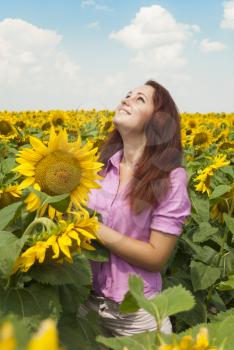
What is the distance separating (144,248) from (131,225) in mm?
139

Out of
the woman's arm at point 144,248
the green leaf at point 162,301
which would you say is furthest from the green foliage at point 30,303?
the green leaf at point 162,301

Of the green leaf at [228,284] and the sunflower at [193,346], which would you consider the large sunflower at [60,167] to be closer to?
the green leaf at [228,284]

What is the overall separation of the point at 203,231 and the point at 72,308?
1.48 m

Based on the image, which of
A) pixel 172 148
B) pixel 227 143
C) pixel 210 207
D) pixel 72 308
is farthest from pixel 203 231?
pixel 227 143

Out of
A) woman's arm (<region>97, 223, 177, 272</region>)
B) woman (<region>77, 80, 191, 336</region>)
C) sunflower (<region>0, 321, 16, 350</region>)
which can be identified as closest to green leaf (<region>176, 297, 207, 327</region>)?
woman (<region>77, 80, 191, 336</region>)

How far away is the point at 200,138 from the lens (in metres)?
5.64

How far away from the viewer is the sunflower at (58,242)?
4.31 feet

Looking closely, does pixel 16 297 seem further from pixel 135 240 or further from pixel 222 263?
pixel 222 263

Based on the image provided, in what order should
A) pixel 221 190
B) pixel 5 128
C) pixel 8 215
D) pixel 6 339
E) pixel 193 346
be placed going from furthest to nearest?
1. pixel 5 128
2. pixel 221 190
3. pixel 8 215
4. pixel 193 346
5. pixel 6 339

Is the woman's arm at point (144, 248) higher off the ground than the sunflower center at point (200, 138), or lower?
lower

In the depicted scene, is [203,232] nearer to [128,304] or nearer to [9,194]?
[9,194]

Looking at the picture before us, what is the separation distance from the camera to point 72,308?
5.64ft

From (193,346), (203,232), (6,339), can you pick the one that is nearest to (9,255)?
(193,346)

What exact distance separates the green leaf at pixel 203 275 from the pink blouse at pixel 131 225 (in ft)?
2.19
